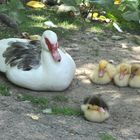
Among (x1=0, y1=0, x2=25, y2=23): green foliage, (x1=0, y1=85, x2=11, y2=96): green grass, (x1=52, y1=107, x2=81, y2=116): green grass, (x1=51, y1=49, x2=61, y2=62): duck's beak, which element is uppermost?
(x1=0, y1=0, x2=25, y2=23): green foliage

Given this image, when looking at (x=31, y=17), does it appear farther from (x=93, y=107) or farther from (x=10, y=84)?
(x=93, y=107)

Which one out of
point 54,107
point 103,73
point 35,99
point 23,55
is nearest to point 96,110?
point 54,107

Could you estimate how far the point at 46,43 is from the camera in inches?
233

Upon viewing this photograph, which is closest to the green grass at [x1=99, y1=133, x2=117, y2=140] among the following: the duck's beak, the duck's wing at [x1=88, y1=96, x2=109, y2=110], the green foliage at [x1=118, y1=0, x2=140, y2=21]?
the duck's wing at [x1=88, y1=96, x2=109, y2=110]

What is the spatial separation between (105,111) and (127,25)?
3.41 m

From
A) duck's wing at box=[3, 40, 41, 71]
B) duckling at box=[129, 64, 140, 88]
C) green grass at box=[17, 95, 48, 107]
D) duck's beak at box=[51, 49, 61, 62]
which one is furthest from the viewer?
duckling at box=[129, 64, 140, 88]

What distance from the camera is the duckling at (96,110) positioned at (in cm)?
519

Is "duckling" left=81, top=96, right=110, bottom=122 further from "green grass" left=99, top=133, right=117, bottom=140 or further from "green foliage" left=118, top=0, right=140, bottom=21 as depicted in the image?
"green foliage" left=118, top=0, right=140, bottom=21

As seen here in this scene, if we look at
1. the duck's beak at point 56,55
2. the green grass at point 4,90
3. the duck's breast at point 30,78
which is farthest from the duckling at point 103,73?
the green grass at point 4,90

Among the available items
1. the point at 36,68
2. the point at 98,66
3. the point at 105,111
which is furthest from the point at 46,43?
the point at 105,111

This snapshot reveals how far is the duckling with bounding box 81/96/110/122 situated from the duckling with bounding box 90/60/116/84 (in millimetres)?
857

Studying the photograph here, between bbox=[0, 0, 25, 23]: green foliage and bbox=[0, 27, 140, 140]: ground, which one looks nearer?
bbox=[0, 27, 140, 140]: ground

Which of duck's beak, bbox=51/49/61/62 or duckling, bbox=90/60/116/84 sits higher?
duck's beak, bbox=51/49/61/62

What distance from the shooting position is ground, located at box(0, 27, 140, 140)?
4.83m
